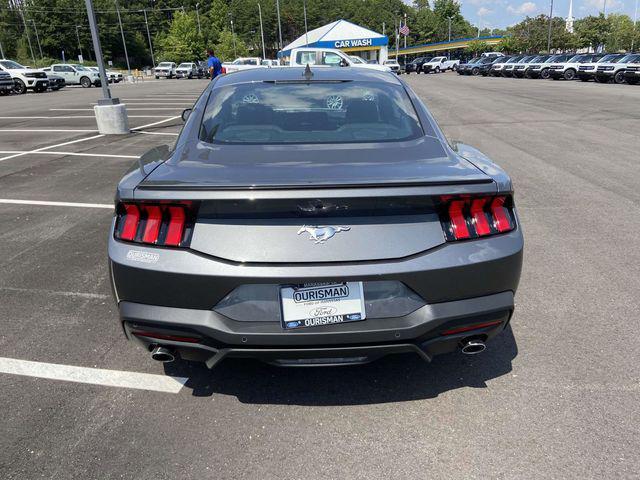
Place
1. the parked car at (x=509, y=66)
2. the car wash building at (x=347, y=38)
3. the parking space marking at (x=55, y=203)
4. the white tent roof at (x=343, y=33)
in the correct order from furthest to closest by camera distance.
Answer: the white tent roof at (x=343, y=33)
the car wash building at (x=347, y=38)
the parked car at (x=509, y=66)
the parking space marking at (x=55, y=203)

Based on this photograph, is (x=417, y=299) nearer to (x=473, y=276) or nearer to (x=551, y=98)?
(x=473, y=276)

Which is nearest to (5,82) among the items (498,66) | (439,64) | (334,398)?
(334,398)

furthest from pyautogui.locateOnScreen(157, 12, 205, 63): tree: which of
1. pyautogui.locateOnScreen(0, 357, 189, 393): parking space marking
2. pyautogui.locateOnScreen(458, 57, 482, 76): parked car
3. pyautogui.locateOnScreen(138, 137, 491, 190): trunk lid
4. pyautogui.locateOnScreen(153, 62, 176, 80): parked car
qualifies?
pyautogui.locateOnScreen(138, 137, 491, 190): trunk lid

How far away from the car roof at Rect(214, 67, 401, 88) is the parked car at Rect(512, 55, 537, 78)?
42.8m

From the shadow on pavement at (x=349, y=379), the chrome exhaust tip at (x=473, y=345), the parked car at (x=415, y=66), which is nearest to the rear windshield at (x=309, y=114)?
the chrome exhaust tip at (x=473, y=345)

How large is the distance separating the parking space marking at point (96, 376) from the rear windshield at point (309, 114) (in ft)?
4.66

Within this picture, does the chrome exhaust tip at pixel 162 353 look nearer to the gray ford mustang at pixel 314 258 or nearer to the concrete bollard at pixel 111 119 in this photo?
the gray ford mustang at pixel 314 258

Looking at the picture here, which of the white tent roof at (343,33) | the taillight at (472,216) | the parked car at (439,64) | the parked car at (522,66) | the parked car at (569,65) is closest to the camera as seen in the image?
the taillight at (472,216)

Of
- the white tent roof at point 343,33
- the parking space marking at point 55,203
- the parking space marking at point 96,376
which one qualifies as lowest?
the parking space marking at point 96,376

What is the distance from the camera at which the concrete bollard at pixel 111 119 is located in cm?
1216

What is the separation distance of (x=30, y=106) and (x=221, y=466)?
76.1 feet

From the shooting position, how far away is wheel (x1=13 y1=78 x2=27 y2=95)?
30.0 meters

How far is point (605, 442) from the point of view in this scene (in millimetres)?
2451

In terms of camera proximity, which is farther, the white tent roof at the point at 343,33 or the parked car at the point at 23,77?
the white tent roof at the point at 343,33
